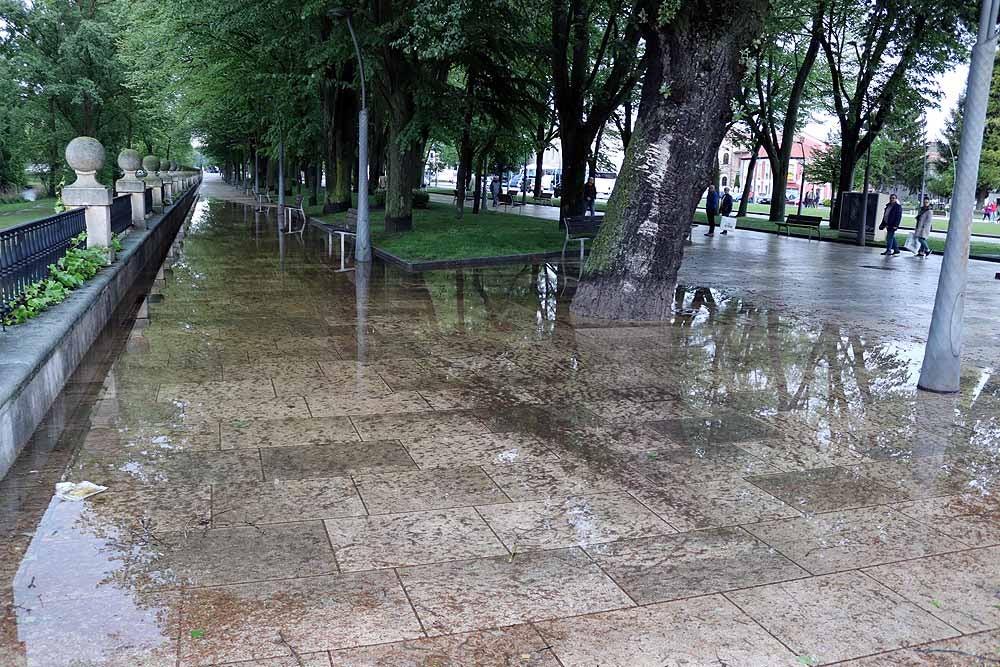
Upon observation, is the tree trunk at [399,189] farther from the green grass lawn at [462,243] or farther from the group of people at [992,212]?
the group of people at [992,212]

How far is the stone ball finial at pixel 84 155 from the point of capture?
11164 millimetres

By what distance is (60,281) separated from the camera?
911cm

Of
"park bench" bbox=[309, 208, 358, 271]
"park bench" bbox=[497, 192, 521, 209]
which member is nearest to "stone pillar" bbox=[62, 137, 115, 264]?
"park bench" bbox=[309, 208, 358, 271]

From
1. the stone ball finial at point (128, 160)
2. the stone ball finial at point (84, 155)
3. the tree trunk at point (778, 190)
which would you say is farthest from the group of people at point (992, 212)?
the stone ball finial at point (84, 155)

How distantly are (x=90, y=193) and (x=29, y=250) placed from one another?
366cm

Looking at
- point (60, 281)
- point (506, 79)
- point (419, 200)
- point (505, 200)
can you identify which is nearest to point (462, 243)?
point (506, 79)

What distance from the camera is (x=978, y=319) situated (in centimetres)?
1220

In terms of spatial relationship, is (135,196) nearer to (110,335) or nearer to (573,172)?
(110,335)

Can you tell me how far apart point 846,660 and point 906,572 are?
3.34 feet

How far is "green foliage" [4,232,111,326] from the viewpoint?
7329 mm

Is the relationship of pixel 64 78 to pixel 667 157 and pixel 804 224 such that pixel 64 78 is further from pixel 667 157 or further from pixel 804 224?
pixel 667 157

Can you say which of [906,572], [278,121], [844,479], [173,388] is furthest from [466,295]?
[278,121]

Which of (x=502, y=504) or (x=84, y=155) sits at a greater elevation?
(x=84, y=155)

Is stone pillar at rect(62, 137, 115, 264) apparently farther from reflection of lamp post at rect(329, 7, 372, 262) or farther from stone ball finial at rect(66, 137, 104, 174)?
reflection of lamp post at rect(329, 7, 372, 262)
